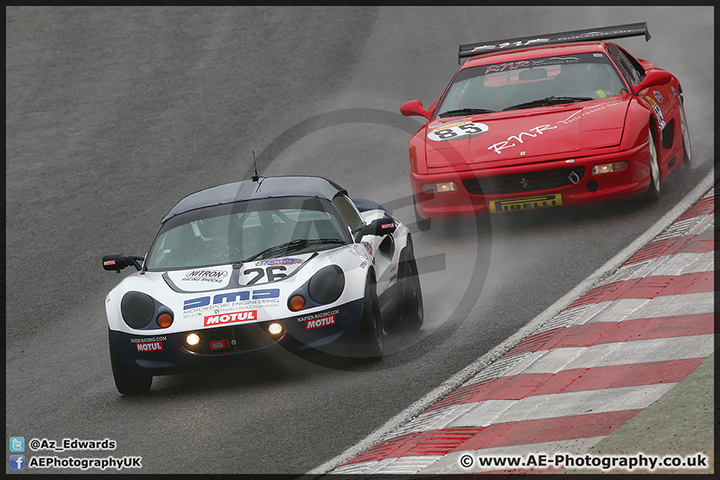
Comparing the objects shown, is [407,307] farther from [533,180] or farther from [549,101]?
[549,101]

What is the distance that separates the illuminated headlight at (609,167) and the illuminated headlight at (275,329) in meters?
4.03

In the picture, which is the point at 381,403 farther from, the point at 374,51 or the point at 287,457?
the point at 374,51

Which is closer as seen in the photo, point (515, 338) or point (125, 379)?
point (125, 379)

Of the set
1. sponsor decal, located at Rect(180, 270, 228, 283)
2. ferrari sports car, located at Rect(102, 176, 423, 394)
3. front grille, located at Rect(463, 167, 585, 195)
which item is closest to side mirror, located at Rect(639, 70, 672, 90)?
front grille, located at Rect(463, 167, 585, 195)

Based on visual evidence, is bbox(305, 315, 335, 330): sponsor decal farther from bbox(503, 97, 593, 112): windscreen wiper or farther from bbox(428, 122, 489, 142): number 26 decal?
bbox(503, 97, 593, 112): windscreen wiper

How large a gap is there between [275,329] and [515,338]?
1683 mm

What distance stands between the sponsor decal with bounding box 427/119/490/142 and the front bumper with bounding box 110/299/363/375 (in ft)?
11.7

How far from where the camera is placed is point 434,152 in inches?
359

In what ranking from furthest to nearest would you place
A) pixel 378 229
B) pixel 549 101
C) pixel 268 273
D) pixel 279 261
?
pixel 549 101 → pixel 378 229 → pixel 279 261 → pixel 268 273

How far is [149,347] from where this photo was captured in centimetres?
595

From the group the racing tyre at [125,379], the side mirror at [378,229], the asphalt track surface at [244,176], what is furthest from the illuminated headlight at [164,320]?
the side mirror at [378,229]

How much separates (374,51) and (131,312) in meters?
12.4

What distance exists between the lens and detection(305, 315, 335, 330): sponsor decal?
19.3 ft

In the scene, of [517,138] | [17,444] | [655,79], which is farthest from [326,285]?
[655,79]
